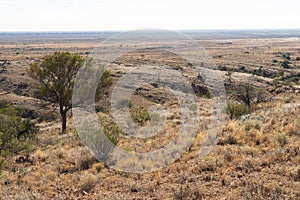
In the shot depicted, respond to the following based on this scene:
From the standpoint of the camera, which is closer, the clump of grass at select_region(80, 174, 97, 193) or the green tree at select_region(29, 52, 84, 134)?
the clump of grass at select_region(80, 174, 97, 193)

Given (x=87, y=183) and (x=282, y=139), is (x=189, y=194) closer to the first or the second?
(x=87, y=183)

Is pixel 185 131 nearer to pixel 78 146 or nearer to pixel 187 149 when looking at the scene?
pixel 187 149

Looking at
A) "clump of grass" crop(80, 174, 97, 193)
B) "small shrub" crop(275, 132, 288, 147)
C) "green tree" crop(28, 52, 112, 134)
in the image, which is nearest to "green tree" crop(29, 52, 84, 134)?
"green tree" crop(28, 52, 112, 134)

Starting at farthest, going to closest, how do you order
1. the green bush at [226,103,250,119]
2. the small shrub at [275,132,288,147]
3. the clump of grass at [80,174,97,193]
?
1. the green bush at [226,103,250,119]
2. the small shrub at [275,132,288,147]
3. the clump of grass at [80,174,97,193]

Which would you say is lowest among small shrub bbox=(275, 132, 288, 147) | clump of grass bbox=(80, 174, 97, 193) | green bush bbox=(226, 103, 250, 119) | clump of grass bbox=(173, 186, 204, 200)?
green bush bbox=(226, 103, 250, 119)

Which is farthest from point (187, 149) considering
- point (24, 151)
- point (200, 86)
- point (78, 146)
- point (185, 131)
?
point (200, 86)

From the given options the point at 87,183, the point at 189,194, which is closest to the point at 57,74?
the point at 87,183

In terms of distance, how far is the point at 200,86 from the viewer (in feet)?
127

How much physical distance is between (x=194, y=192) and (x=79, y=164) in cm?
406

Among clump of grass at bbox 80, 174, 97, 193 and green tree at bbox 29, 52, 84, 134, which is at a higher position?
green tree at bbox 29, 52, 84, 134

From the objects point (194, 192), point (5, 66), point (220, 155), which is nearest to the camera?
point (194, 192)

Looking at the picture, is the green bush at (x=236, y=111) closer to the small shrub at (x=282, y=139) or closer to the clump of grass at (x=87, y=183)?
the small shrub at (x=282, y=139)

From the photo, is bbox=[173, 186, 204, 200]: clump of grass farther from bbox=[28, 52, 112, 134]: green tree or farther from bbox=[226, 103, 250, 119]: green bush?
bbox=[28, 52, 112, 134]: green tree

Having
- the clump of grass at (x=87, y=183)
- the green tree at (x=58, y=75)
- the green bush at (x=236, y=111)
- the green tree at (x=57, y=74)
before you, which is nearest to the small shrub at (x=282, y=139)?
the clump of grass at (x=87, y=183)
